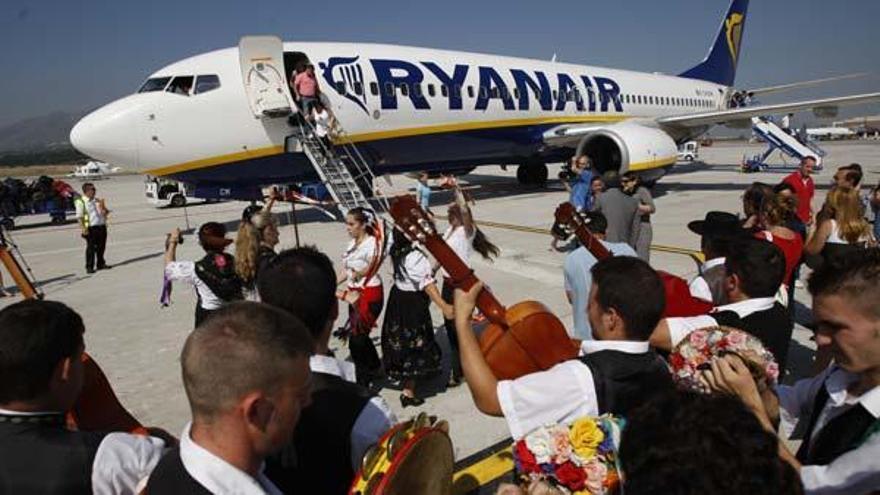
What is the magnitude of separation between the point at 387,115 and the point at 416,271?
371 inches

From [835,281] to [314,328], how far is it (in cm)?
195

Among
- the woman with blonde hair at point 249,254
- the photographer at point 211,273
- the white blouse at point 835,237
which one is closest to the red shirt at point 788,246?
the white blouse at point 835,237

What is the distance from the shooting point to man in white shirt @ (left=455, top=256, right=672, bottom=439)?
2.00 metres

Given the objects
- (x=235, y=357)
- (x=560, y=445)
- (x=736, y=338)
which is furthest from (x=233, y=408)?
(x=736, y=338)

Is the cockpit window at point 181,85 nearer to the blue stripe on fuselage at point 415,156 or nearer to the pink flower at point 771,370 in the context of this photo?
the blue stripe on fuselage at point 415,156

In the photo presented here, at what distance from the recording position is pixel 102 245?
394 inches

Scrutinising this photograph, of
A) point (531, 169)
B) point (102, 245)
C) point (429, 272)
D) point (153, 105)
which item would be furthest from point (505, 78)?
point (429, 272)

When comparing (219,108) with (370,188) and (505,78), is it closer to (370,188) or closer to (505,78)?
(370,188)

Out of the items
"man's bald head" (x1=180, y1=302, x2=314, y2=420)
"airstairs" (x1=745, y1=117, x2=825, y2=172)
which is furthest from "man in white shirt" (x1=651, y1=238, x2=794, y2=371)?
"airstairs" (x1=745, y1=117, x2=825, y2=172)

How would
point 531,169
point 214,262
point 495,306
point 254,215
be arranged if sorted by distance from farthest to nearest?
1. point 531,169
2. point 254,215
3. point 214,262
4. point 495,306

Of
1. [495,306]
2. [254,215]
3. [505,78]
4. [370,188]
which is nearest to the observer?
[495,306]

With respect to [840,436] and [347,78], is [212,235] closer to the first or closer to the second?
[840,436]

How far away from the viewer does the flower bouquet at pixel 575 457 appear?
4.87ft

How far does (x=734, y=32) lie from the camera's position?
27391 millimetres
